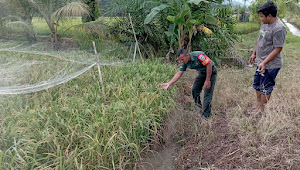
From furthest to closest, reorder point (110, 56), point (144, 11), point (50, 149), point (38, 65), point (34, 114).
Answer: point (144, 11) < point (110, 56) < point (38, 65) < point (34, 114) < point (50, 149)

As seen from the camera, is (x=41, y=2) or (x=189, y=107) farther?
(x=41, y=2)

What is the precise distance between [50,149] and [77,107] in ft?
2.22

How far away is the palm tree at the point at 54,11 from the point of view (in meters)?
5.88

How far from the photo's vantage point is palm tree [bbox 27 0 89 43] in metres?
5.88

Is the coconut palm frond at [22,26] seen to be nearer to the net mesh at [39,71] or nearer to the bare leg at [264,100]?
the net mesh at [39,71]

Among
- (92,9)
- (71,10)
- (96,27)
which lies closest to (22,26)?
(71,10)

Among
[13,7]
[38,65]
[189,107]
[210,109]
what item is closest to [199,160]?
[210,109]

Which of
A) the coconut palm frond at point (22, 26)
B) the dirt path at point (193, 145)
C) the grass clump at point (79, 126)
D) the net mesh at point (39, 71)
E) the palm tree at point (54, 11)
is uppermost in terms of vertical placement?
the palm tree at point (54, 11)

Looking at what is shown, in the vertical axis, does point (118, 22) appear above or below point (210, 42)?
above

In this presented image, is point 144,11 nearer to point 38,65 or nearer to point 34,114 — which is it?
point 38,65

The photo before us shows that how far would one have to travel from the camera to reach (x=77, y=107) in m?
2.66

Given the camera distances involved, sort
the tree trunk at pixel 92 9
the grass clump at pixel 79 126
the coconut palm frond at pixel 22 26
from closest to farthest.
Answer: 1. the grass clump at pixel 79 126
2. the coconut palm frond at pixel 22 26
3. the tree trunk at pixel 92 9

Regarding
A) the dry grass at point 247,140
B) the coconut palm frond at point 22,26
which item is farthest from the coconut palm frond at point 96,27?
the dry grass at point 247,140

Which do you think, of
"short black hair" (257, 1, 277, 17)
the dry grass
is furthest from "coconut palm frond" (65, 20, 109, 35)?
"short black hair" (257, 1, 277, 17)
